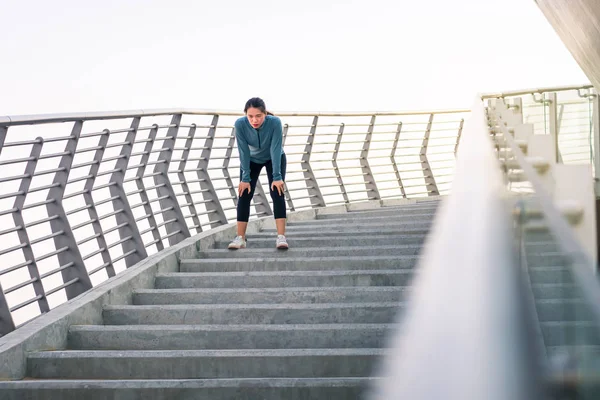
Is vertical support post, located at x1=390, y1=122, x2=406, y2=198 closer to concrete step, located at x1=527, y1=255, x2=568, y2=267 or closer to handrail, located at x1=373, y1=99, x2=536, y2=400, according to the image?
concrete step, located at x1=527, y1=255, x2=568, y2=267

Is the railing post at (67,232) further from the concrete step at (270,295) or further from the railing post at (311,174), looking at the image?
the railing post at (311,174)

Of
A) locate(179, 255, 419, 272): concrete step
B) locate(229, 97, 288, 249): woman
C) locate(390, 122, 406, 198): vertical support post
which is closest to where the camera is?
locate(179, 255, 419, 272): concrete step

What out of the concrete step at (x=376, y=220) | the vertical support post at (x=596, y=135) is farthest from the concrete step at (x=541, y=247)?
the vertical support post at (x=596, y=135)

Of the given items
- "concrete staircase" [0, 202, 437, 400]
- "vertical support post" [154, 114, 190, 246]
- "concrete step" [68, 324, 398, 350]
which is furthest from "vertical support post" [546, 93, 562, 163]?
"concrete step" [68, 324, 398, 350]

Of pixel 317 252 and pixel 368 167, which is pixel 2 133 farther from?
pixel 368 167

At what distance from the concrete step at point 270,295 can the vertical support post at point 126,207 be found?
129 centimetres

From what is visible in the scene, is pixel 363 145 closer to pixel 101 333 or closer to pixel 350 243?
pixel 350 243

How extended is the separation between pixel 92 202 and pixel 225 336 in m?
2.35

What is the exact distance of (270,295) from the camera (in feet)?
20.9

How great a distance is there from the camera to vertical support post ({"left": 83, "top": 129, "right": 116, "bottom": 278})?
7.14 metres

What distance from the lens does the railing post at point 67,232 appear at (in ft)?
21.4

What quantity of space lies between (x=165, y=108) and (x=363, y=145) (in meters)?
6.78

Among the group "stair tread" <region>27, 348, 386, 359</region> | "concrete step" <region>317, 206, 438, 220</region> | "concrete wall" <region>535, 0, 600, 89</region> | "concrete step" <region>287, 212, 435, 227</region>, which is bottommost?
"stair tread" <region>27, 348, 386, 359</region>

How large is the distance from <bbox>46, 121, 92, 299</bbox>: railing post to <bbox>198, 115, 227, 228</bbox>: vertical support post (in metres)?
3.39
